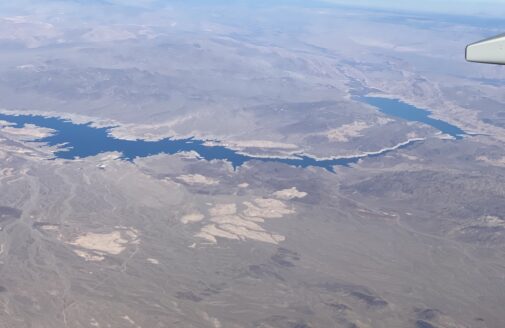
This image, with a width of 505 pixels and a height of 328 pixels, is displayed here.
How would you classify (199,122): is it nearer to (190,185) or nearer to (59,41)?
(190,185)

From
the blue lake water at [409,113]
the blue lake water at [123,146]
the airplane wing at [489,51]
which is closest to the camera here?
the airplane wing at [489,51]

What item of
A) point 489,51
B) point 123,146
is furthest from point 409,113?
point 489,51

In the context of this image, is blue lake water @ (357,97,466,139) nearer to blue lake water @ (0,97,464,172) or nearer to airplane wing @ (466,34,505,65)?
blue lake water @ (0,97,464,172)

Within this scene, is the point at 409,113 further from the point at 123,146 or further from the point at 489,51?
the point at 489,51

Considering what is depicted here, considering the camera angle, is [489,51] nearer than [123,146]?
Yes

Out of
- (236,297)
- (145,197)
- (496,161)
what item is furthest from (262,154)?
(236,297)

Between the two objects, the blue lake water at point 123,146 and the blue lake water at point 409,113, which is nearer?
the blue lake water at point 123,146

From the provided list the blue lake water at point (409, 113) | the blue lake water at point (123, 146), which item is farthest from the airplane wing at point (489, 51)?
the blue lake water at point (409, 113)

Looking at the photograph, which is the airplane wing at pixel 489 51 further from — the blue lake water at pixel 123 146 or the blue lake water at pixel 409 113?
the blue lake water at pixel 409 113

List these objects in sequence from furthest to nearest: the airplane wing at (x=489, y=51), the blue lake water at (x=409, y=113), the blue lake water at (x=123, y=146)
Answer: the blue lake water at (x=409, y=113), the blue lake water at (x=123, y=146), the airplane wing at (x=489, y=51)
